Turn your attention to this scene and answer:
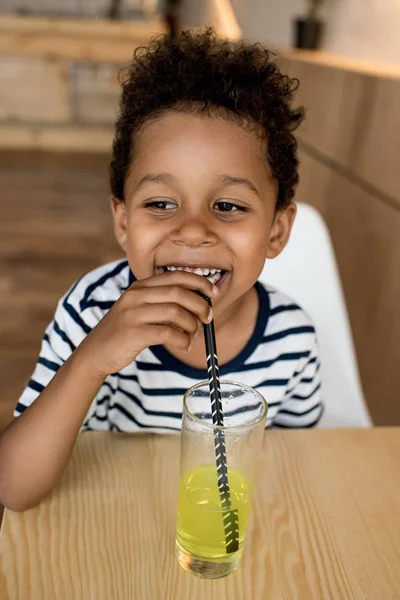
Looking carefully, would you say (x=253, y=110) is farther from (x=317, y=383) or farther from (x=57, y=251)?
(x=57, y=251)

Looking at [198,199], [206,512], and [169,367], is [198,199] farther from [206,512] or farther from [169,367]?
[206,512]

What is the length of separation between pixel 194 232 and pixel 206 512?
37 cm

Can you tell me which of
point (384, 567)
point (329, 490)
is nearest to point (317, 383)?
point (329, 490)

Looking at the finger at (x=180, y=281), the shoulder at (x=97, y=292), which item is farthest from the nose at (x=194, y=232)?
the shoulder at (x=97, y=292)

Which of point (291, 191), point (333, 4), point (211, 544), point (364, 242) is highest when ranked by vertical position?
point (333, 4)

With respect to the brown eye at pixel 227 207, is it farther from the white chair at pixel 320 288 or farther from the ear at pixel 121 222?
the white chair at pixel 320 288

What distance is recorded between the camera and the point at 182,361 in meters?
1.05

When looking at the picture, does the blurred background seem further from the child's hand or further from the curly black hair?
the child's hand

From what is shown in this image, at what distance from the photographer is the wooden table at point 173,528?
0.62 m

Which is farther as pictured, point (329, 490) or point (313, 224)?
point (313, 224)

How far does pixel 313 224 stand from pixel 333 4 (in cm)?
174

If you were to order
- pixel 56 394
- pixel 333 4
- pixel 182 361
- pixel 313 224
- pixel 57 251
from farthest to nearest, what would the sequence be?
pixel 57 251, pixel 333 4, pixel 313 224, pixel 182 361, pixel 56 394

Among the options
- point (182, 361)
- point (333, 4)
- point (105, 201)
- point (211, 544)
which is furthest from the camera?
point (105, 201)

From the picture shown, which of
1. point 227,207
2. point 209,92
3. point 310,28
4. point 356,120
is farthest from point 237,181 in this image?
point 310,28
